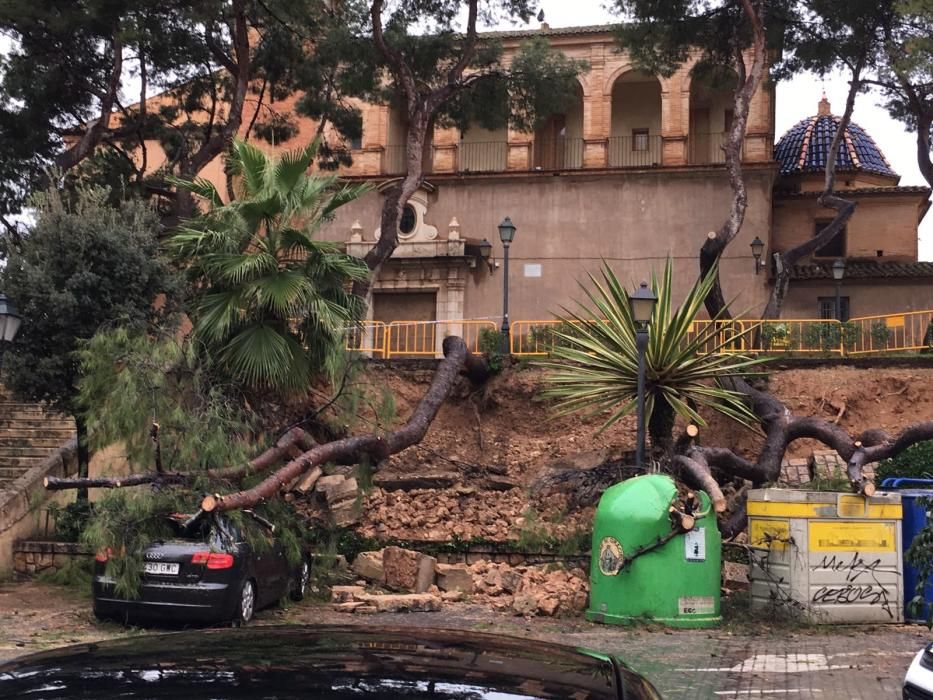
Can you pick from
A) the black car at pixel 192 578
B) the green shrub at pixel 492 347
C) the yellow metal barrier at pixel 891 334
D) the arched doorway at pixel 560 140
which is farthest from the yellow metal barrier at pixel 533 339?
the black car at pixel 192 578

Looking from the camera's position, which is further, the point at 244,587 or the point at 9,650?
the point at 244,587

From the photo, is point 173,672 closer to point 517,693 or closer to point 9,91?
point 517,693

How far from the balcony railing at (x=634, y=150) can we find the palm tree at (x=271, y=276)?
20702 mm

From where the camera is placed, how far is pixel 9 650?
10.9 metres

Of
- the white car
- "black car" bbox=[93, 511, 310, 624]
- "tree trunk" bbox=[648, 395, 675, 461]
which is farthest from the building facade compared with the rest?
the white car

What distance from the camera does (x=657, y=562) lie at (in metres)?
12.9

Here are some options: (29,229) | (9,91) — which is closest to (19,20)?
(9,91)

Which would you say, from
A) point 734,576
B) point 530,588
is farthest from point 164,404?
point 734,576

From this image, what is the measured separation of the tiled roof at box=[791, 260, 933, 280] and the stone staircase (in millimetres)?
21049

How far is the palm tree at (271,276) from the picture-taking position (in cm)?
1491

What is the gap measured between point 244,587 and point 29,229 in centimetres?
808

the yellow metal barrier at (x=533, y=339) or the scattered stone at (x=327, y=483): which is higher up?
the yellow metal barrier at (x=533, y=339)

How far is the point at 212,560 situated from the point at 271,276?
14.6 feet

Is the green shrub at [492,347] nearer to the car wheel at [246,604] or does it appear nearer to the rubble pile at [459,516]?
the rubble pile at [459,516]
